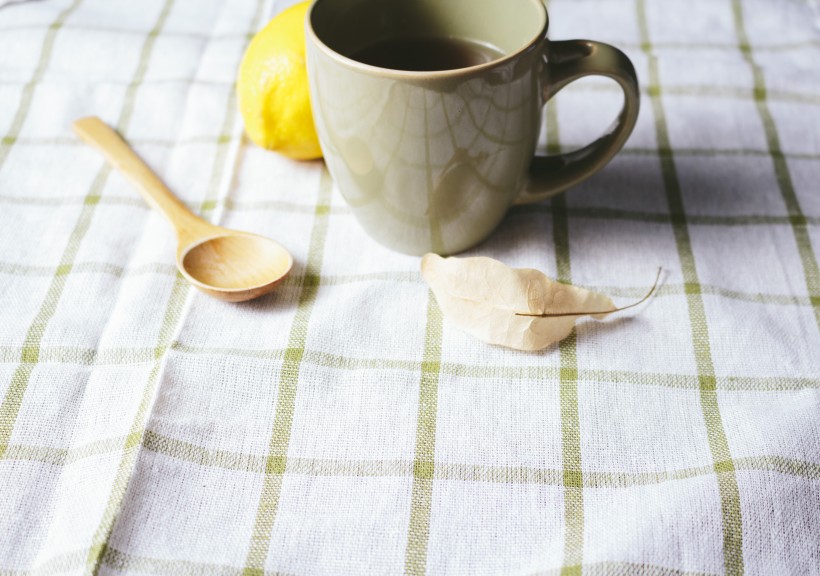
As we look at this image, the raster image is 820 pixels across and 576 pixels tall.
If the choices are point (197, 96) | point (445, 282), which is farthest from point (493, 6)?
point (197, 96)

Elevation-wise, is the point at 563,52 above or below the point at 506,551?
above

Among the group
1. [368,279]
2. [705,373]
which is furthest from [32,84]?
[705,373]

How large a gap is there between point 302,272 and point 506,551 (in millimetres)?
244

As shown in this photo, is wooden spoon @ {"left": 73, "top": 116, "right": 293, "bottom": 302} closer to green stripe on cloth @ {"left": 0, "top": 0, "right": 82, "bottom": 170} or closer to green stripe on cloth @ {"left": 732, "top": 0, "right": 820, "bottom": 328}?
green stripe on cloth @ {"left": 0, "top": 0, "right": 82, "bottom": 170}

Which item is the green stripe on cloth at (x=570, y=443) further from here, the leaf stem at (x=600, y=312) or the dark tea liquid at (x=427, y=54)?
the dark tea liquid at (x=427, y=54)

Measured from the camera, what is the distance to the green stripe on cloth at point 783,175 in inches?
21.3

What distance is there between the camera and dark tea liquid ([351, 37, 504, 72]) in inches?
21.8

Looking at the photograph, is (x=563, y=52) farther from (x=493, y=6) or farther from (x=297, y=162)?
(x=297, y=162)

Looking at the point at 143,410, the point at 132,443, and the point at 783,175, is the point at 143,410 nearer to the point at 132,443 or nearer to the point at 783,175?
the point at 132,443

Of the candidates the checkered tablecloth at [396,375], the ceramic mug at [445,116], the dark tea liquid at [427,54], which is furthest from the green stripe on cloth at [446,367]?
the dark tea liquid at [427,54]

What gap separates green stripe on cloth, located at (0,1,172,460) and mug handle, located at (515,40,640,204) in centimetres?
33

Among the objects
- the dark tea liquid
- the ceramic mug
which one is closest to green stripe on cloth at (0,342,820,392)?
the ceramic mug

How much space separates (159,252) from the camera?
0.56 m

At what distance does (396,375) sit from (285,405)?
0.23 feet
